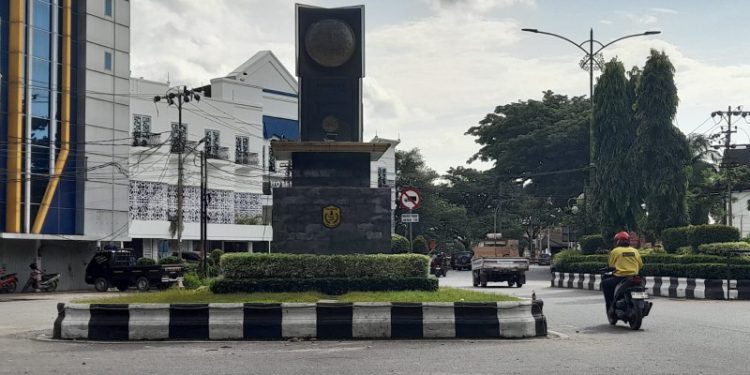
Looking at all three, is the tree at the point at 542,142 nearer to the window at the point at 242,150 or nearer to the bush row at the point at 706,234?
the window at the point at 242,150

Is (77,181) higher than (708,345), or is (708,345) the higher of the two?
(77,181)

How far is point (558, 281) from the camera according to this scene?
3603 centimetres

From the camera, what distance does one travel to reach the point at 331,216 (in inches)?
698

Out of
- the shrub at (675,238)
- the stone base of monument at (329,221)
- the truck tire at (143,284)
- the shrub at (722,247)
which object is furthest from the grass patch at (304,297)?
the truck tire at (143,284)

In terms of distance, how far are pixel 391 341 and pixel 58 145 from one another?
28676 mm

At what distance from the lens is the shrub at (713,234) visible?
101ft

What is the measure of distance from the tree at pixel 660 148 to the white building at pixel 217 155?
19012mm

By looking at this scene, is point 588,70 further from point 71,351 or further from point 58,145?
point 71,351

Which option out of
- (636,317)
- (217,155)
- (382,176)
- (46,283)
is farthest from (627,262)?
(382,176)

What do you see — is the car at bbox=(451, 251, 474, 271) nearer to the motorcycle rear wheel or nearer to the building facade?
the building facade

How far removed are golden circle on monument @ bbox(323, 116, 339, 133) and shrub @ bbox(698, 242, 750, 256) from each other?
1336 centimetres

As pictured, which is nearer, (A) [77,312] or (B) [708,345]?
(B) [708,345]

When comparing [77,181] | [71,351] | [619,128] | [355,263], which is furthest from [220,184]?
[71,351]

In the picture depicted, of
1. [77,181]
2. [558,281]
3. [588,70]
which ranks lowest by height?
[558,281]
